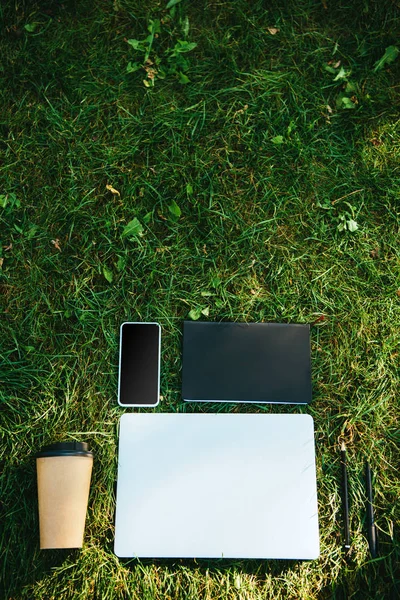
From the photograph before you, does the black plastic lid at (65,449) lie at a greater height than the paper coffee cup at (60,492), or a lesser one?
greater

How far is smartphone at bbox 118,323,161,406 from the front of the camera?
2.06 meters

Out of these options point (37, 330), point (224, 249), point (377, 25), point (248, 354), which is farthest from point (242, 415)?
point (377, 25)

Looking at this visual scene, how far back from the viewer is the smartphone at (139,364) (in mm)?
2061

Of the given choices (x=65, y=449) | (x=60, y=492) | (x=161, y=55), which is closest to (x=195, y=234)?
(x=161, y=55)

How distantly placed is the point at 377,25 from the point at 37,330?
83.3 inches

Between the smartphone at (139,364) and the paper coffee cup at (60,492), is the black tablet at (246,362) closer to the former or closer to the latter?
the smartphone at (139,364)

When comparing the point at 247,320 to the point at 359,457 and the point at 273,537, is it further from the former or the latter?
the point at 273,537

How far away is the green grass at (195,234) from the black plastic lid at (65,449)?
0.16 meters

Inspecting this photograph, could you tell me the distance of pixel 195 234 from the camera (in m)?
2.17

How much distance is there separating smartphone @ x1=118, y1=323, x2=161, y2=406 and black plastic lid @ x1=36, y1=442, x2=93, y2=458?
0.82 feet

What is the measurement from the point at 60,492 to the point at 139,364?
580 mm

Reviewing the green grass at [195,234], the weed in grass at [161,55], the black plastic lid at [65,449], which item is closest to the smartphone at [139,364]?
the green grass at [195,234]

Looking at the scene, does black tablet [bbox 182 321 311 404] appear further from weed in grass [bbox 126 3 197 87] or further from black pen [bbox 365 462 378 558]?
weed in grass [bbox 126 3 197 87]

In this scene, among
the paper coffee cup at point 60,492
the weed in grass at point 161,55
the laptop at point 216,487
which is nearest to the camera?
the paper coffee cup at point 60,492
